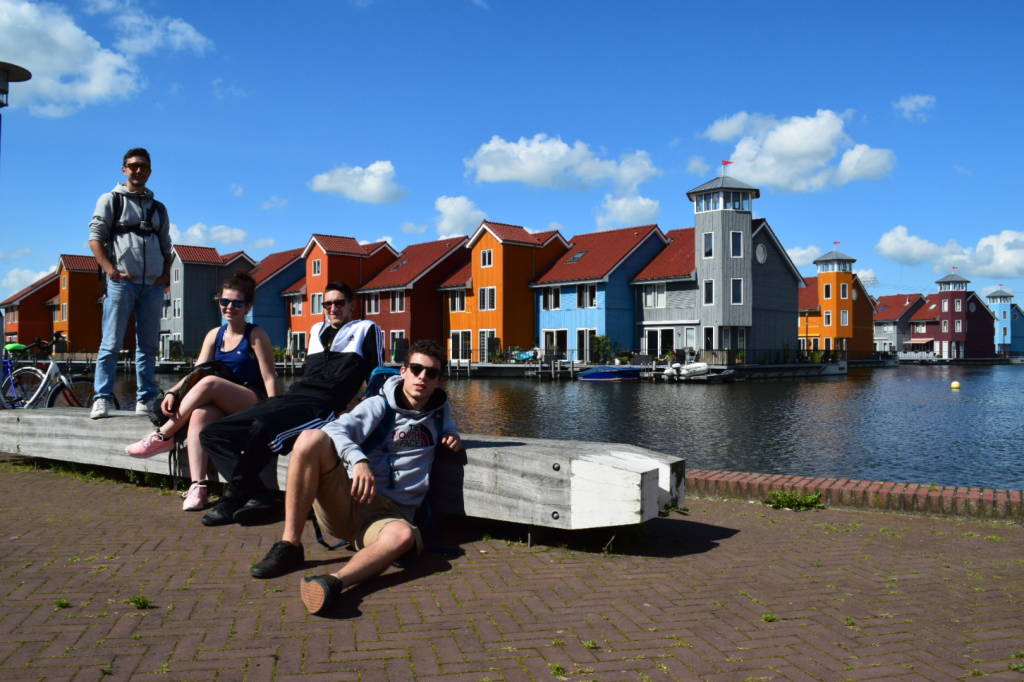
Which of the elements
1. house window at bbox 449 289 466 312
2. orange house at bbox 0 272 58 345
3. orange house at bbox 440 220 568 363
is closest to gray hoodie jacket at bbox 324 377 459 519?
orange house at bbox 440 220 568 363

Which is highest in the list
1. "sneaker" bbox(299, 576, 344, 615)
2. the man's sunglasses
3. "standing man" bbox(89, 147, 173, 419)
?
"standing man" bbox(89, 147, 173, 419)

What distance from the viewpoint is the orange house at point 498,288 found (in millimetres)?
54500

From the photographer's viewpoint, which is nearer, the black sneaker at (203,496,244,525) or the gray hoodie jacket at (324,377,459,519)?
the gray hoodie jacket at (324,377,459,519)

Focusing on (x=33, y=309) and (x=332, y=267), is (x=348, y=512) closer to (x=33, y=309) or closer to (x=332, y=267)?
(x=332, y=267)

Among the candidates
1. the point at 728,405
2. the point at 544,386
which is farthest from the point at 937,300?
the point at 728,405

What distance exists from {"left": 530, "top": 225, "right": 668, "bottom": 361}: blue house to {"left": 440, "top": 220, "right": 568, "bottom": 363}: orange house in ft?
3.16

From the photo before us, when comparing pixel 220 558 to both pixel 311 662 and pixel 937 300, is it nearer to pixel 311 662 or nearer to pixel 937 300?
pixel 311 662

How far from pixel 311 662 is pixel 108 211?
218 inches

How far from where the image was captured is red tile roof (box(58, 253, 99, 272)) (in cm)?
7494

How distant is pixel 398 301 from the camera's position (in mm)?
59938

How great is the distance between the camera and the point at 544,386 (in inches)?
1614

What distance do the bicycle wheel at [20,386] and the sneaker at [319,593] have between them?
7.46 metres

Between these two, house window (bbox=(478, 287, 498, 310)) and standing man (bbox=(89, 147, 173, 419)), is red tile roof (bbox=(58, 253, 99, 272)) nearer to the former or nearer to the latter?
house window (bbox=(478, 287, 498, 310))

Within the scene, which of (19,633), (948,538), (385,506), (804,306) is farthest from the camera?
(804,306)
